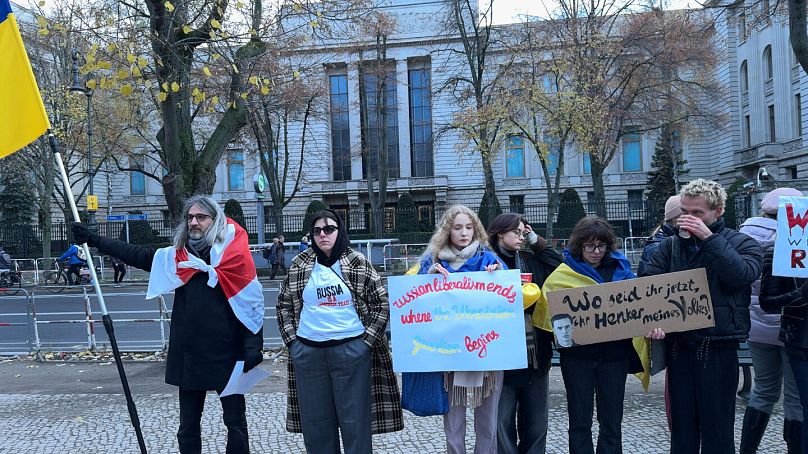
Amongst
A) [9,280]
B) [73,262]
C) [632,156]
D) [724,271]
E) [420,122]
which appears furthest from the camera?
[632,156]

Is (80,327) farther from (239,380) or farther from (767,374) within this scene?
(767,374)

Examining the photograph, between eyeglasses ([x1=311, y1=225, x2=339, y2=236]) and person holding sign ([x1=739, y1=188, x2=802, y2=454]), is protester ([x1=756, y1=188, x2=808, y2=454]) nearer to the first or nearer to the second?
person holding sign ([x1=739, y1=188, x2=802, y2=454])

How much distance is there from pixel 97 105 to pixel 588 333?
30.8 meters

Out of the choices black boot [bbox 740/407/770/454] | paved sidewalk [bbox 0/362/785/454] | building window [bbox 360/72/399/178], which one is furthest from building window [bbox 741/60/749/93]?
black boot [bbox 740/407/770/454]

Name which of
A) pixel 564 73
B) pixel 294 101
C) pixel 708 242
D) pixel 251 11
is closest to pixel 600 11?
pixel 564 73

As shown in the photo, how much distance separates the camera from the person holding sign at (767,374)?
489 centimetres

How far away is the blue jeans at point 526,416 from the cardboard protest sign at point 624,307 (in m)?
0.43

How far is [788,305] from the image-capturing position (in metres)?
4.44

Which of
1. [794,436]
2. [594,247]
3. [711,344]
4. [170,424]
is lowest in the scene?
[170,424]

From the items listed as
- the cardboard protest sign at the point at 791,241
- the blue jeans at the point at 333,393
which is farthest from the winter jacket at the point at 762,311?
the blue jeans at the point at 333,393

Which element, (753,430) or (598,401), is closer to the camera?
(598,401)

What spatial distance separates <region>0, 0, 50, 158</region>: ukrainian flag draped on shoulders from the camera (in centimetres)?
466

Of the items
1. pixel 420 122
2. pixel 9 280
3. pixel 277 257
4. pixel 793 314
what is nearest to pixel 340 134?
pixel 420 122

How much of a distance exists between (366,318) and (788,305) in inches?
111
